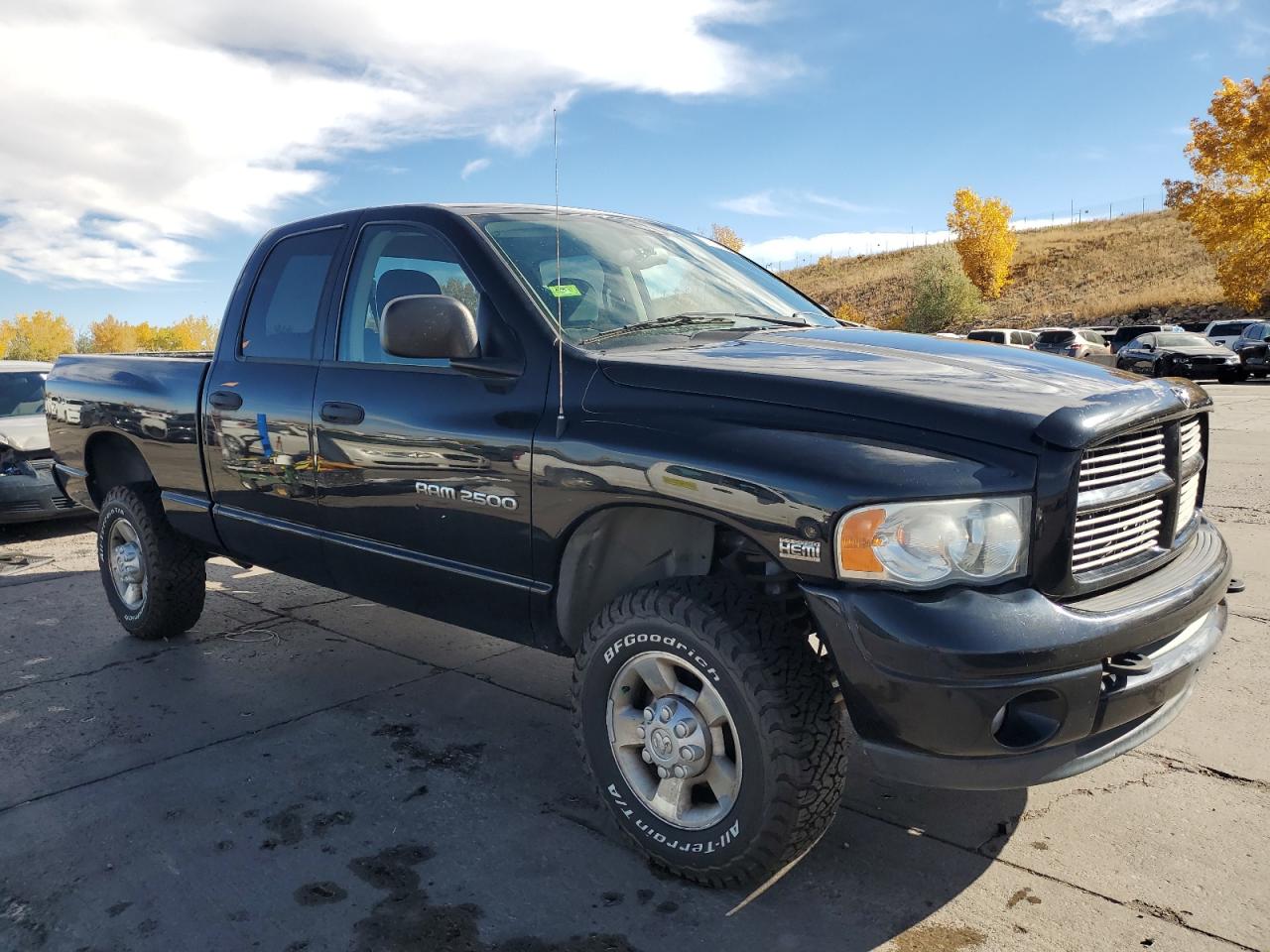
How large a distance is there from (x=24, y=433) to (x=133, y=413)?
387 cm

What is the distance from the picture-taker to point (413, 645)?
4.87 meters

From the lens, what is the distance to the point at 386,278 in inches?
149

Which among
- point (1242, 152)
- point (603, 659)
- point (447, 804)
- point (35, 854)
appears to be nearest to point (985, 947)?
point (603, 659)

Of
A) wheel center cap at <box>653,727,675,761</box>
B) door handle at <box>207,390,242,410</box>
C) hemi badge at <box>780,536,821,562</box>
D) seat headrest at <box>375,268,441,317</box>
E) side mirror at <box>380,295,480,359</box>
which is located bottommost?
wheel center cap at <box>653,727,675,761</box>

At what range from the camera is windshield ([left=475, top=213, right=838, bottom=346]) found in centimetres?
329

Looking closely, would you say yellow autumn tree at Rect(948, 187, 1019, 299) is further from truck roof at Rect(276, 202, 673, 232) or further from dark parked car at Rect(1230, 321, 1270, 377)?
truck roof at Rect(276, 202, 673, 232)

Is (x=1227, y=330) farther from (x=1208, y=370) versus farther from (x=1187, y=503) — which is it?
(x=1187, y=503)

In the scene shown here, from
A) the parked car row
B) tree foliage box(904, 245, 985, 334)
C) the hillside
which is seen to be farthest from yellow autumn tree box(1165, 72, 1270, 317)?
tree foliage box(904, 245, 985, 334)

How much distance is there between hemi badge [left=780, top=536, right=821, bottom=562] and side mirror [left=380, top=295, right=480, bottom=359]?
4.07ft

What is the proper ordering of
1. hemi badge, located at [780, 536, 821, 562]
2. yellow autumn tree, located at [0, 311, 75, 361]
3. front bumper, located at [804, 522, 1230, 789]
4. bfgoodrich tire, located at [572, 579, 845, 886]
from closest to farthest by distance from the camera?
front bumper, located at [804, 522, 1230, 789], hemi badge, located at [780, 536, 821, 562], bfgoodrich tire, located at [572, 579, 845, 886], yellow autumn tree, located at [0, 311, 75, 361]

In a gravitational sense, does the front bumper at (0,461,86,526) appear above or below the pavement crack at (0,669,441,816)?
above

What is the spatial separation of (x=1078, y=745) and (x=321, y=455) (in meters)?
2.67

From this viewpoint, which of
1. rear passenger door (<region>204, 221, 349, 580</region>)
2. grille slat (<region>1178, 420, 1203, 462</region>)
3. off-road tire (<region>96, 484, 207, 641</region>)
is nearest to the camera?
grille slat (<region>1178, 420, 1203, 462</region>)

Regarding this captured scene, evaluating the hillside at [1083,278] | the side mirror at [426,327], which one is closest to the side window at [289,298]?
the side mirror at [426,327]
